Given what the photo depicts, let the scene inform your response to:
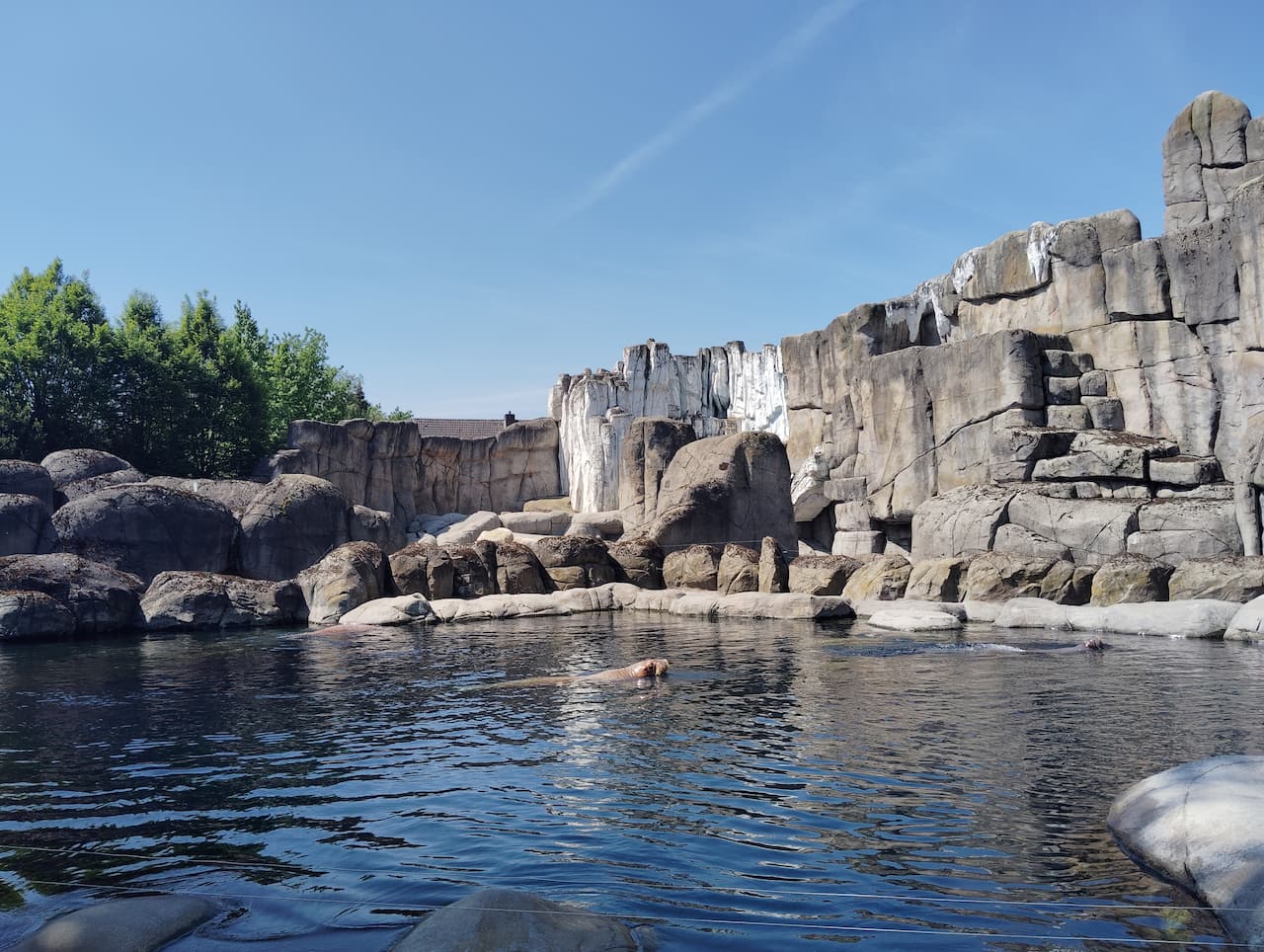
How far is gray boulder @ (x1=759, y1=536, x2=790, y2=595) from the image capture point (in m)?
20.9

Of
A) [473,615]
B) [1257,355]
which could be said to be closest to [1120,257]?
[1257,355]

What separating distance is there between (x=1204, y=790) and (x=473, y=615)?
629 inches

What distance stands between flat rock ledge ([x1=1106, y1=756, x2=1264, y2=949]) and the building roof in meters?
44.9

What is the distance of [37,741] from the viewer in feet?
29.1

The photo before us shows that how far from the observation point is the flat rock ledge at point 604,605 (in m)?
18.5

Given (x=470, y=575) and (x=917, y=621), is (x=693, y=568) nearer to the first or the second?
(x=470, y=575)

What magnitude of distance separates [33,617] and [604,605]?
10.6 m

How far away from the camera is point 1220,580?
15.8m

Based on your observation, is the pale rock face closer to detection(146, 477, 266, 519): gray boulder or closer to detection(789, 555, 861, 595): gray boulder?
detection(146, 477, 266, 519): gray boulder

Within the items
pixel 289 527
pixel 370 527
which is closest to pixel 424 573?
pixel 289 527

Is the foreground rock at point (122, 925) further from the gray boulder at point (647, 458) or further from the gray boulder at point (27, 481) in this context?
the gray boulder at point (647, 458)

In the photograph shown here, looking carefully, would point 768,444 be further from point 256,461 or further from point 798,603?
point 256,461

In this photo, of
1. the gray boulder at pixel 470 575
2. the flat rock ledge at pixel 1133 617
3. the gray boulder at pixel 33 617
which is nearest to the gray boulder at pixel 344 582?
the gray boulder at pixel 470 575

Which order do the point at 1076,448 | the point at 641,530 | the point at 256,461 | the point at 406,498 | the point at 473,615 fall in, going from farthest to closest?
the point at 406,498 → the point at 256,461 → the point at 641,530 → the point at 1076,448 → the point at 473,615
